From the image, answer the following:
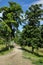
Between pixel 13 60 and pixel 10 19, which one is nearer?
pixel 13 60

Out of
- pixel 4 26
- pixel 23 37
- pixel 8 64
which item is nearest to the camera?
pixel 8 64

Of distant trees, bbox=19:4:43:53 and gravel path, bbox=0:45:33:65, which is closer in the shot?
gravel path, bbox=0:45:33:65

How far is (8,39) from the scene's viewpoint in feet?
180

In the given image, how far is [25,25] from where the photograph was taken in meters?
A: 52.8

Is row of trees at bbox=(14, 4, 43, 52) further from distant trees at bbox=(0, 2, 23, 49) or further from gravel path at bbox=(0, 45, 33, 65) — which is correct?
gravel path at bbox=(0, 45, 33, 65)

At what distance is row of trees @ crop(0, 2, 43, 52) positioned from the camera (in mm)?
49750

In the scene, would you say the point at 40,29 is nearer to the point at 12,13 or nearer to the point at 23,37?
the point at 23,37

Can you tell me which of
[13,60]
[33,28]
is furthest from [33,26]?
[13,60]

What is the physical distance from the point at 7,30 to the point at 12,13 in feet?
17.1

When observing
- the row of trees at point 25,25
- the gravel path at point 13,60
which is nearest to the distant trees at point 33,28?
the row of trees at point 25,25

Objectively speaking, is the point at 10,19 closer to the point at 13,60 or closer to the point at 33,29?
the point at 33,29

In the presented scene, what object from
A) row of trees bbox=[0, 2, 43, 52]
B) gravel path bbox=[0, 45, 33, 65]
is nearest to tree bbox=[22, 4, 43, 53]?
row of trees bbox=[0, 2, 43, 52]

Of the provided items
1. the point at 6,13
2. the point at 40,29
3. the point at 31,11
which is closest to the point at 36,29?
the point at 40,29

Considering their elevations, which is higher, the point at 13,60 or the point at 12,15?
the point at 12,15
